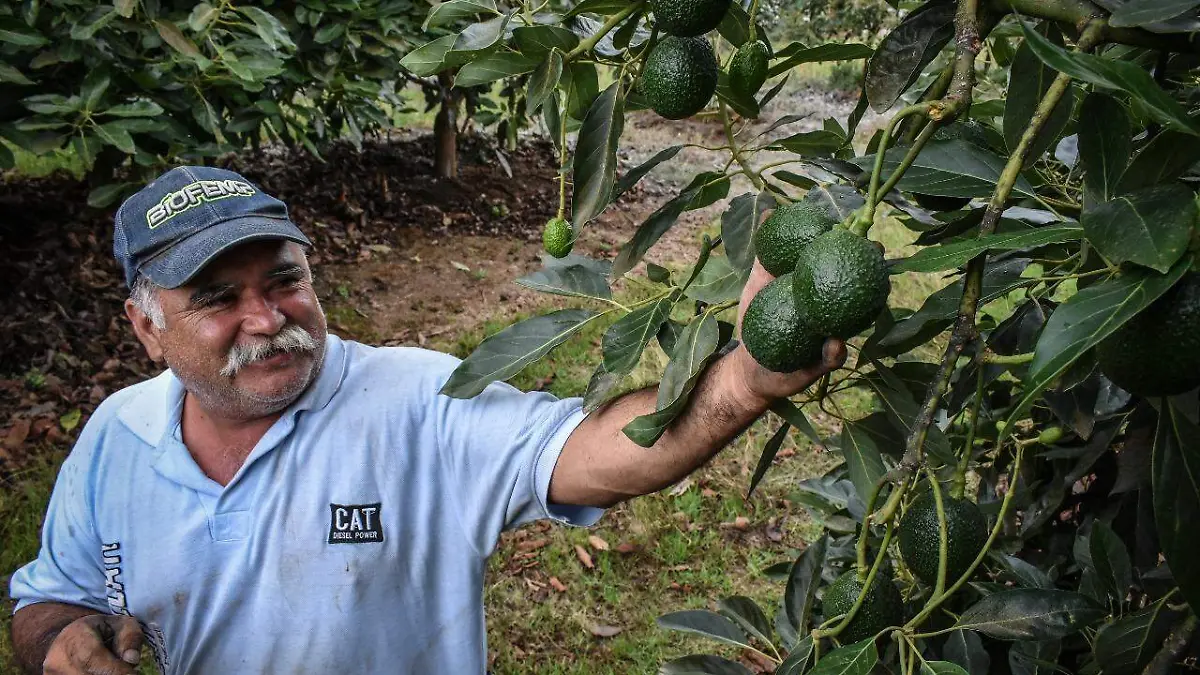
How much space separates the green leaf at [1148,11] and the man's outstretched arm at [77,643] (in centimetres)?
205

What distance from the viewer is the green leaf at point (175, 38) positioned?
3801 mm

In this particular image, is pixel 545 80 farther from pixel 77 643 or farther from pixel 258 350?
pixel 77 643

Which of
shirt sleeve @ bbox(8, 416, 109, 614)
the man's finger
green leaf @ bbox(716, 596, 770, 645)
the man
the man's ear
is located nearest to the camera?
green leaf @ bbox(716, 596, 770, 645)

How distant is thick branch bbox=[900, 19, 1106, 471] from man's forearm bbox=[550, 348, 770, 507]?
51cm

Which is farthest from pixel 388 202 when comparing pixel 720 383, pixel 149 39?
pixel 720 383

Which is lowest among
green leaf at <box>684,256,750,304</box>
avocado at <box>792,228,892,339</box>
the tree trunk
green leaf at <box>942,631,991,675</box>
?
the tree trunk

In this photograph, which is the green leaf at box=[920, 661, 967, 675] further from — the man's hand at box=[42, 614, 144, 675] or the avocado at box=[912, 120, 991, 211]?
the man's hand at box=[42, 614, 144, 675]

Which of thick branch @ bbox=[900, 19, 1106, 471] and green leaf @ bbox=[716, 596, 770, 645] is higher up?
thick branch @ bbox=[900, 19, 1106, 471]

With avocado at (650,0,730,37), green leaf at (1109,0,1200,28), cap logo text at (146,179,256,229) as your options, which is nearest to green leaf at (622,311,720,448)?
avocado at (650,0,730,37)

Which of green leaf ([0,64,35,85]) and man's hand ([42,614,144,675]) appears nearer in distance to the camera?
man's hand ([42,614,144,675])

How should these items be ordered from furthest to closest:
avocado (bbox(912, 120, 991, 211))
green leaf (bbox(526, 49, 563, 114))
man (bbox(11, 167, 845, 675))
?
1. man (bbox(11, 167, 845, 675))
2. green leaf (bbox(526, 49, 563, 114))
3. avocado (bbox(912, 120, 991, 211))

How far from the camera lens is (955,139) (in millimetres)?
1099

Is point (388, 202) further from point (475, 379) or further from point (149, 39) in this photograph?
point (475, 379)

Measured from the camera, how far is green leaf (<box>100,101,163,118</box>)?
3748mm
